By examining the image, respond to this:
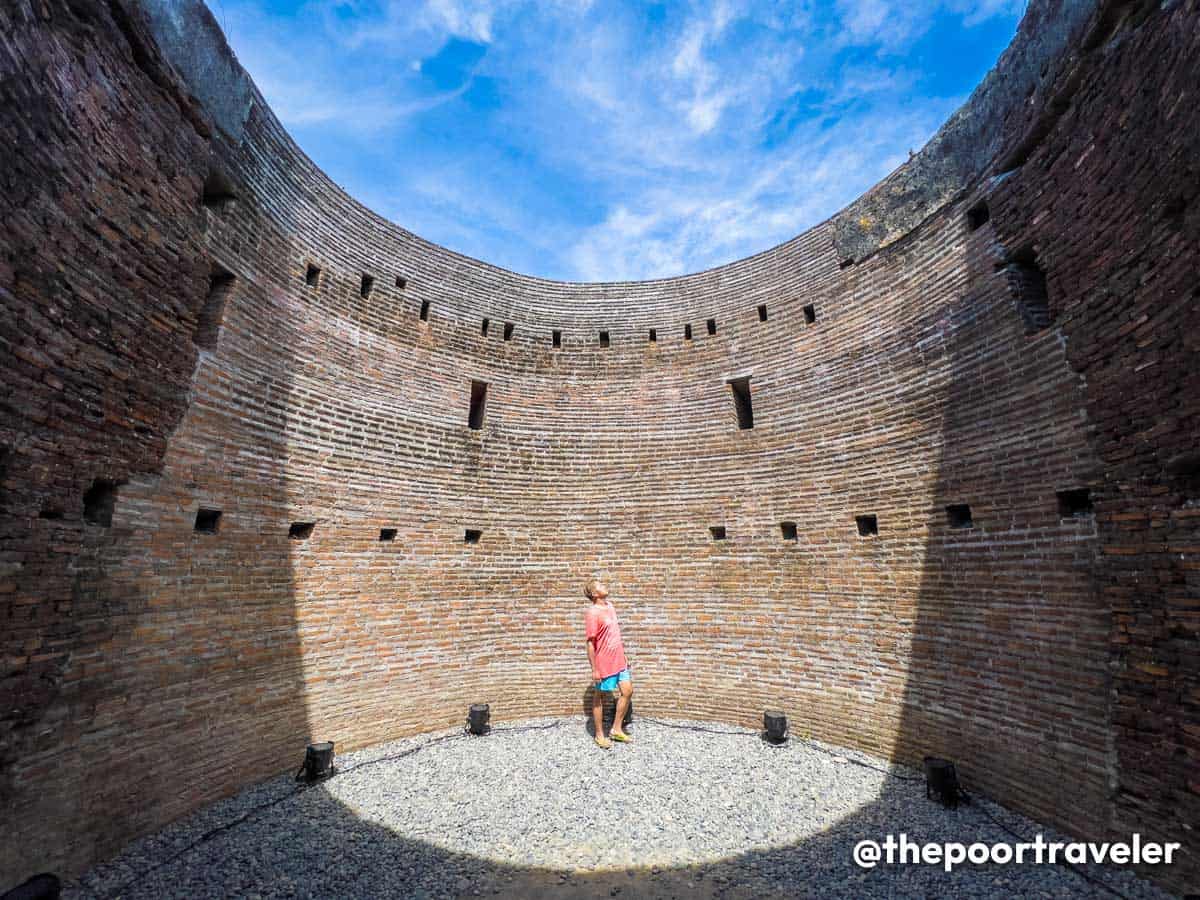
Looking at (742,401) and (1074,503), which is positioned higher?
(742,401)

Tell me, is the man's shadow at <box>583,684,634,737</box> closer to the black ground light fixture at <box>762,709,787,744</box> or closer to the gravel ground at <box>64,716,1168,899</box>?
the gravel ground at <box>64,716,1168,899</box>

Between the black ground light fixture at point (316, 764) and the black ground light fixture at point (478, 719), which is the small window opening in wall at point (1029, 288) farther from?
the black ground light fixture at point (316, 764)

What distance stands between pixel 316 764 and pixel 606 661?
10.7ft

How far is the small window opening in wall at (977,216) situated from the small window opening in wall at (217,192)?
7.95m

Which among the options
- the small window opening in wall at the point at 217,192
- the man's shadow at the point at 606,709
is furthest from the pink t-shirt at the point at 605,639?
the small window opening in wall at the point at 217,192

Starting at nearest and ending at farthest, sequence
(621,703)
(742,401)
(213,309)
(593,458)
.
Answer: (213,309) < (621,703) < (742,401) < (593,458)

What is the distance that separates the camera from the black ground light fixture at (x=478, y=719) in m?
6.59

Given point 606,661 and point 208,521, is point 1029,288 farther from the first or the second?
point 208,521

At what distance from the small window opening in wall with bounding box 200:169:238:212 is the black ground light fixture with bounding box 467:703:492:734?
21.1ft

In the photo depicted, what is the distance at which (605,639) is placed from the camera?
659 cm

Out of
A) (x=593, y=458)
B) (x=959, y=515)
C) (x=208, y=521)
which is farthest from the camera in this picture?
(x=593, y=458)

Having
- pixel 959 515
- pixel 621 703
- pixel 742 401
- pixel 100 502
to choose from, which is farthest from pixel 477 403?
pixel 959 515

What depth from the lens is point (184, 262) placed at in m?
4.81

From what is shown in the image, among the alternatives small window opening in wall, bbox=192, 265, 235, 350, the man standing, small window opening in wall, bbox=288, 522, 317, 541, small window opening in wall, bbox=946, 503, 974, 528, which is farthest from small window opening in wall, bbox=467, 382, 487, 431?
small window opening in wall, bbox=946, 503, 974, 528
